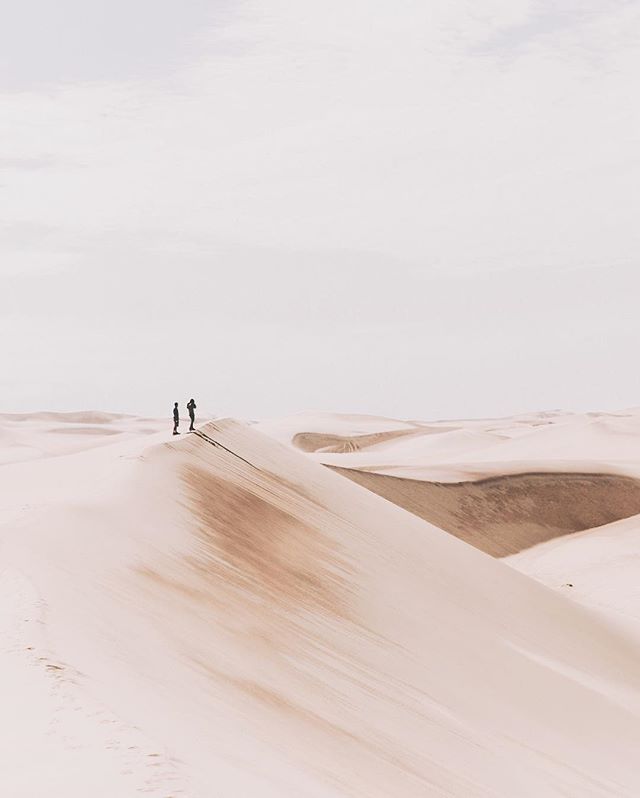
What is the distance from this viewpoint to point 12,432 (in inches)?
3201

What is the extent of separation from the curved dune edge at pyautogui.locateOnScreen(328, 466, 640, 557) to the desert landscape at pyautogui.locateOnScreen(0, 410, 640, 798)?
9.49 m

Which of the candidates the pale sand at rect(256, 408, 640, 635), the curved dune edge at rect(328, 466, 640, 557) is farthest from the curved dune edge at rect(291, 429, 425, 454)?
the curved dune edge at rect(328, 466, 640, 557)

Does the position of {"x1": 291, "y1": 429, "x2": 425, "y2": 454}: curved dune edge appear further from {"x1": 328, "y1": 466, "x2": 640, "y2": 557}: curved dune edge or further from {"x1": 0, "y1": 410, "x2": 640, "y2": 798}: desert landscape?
{"x1": 0, "y1": 410, "x2": 640, "y2": 798}: desert landscape

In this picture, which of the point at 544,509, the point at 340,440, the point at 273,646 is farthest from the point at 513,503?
the point at 340,440

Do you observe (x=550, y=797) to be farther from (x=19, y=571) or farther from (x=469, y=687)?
(x=19, y=571)

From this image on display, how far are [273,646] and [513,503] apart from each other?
3026 centimetres

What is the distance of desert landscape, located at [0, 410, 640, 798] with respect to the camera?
4.99 meters

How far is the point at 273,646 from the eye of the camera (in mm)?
8781

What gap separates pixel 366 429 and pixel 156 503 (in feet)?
271

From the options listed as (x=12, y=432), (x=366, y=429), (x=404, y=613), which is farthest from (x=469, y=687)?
(x=366, y=429)

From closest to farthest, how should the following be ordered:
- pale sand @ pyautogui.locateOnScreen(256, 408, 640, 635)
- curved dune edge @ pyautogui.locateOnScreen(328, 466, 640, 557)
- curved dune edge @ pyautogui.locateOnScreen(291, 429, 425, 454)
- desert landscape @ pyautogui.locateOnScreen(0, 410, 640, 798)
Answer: desert landscape @ pyautogui.locateOnScreen(0, 410, 640, 798) → pale sand @ pyautogui.locateOnScreen(256, 408, 640, 635) → curved dune edge @ pyautogui.locateOnScreen(328, 466, 640, 557) → curved dune edge @ pyautogui.locateOnScreen(291, 429, 425, 454)

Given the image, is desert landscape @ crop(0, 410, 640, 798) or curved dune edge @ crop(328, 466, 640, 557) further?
curved dune edge @ crop(328, 466, 640, 557)

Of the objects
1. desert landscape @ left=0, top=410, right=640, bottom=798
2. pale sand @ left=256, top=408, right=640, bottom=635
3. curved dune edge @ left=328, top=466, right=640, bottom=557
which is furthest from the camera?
curved dune edge @ left=328, top=466, right=640, bottom=557

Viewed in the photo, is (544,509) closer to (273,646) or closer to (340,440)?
(273,646)
